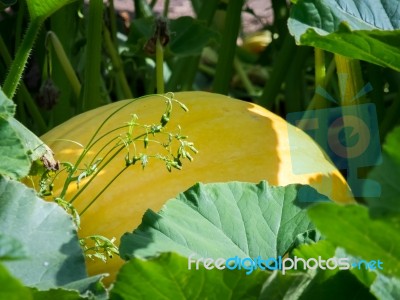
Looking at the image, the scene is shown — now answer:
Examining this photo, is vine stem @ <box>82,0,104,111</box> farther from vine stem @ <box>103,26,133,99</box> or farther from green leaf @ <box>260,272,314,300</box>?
green leaf @ <box>260,272,314,300</box>

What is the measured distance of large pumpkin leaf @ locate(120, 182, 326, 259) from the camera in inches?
38.8

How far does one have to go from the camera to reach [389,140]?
2.09 feet

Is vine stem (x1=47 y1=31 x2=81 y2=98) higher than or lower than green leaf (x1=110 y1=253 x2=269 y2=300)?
lower

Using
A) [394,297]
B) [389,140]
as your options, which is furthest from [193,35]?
[389,140]

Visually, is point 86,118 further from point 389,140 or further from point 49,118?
point 389,140

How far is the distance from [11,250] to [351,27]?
1.92 ft

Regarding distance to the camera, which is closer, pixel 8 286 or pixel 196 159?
pixel 8 286

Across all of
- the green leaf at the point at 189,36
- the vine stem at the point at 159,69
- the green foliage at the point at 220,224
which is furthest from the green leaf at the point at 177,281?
the green leaf at the point at 189,36

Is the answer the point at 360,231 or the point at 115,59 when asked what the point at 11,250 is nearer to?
the point at 360,231

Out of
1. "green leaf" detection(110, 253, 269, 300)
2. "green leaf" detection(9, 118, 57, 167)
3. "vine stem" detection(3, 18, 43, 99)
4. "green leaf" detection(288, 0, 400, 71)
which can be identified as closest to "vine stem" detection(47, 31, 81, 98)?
"vine stem" detection(3, 18, 43, 99)

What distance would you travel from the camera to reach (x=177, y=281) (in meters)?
0.83

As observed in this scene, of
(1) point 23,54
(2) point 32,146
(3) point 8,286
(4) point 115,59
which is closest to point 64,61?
(4) point 115,59

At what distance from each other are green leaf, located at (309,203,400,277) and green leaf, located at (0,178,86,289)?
30 centimetres

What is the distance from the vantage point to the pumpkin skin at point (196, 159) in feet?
4.03
